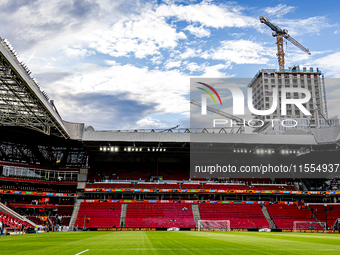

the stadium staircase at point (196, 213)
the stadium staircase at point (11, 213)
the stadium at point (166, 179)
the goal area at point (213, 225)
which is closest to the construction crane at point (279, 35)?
the stadium at point (166, 179)

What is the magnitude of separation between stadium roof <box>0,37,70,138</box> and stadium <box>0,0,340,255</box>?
0.81 metres

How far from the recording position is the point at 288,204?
58.1 m

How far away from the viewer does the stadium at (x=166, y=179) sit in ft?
164

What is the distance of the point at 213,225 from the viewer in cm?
4831

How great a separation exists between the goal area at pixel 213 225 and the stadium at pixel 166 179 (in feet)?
0.58

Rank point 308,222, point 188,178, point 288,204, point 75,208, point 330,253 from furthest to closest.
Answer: point 188,178 → point 288,204 → point 75,208 → point 308,222 → point 330,253

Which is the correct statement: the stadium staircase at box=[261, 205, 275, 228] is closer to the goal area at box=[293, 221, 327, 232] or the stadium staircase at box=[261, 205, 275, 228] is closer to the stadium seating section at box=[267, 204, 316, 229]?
the stadium seating section at box=[267, 204, 316, 229]

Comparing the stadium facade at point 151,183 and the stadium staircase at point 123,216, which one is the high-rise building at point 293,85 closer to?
the stadium facade at point 151,183

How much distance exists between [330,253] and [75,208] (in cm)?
4967

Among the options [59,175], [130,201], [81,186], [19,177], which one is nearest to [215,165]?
[130,201]

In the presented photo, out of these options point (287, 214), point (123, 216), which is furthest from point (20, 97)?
point (287, 214)

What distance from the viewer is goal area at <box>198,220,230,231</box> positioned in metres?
47.4

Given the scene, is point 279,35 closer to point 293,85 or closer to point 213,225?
point 293,85

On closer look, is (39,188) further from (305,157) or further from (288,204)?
(305,157)
